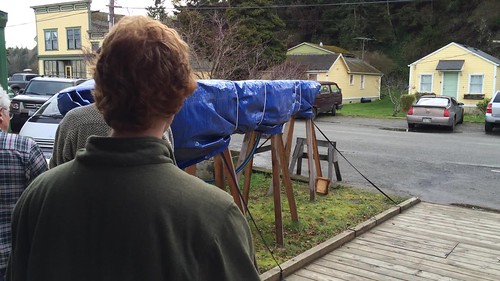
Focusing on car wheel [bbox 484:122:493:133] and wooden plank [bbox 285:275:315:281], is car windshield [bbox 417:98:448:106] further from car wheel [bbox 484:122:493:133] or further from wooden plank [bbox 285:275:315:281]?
wooden plank [bbox 285:275:315:281]

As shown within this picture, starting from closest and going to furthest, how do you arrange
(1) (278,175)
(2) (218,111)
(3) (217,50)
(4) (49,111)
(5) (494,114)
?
(2) (218,111) < (1) (278,175) < (4) (49,111) < (5) (494,114) < (3) (217,50)

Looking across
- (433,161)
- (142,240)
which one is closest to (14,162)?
(142,240)

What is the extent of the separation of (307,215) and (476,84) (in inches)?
1062

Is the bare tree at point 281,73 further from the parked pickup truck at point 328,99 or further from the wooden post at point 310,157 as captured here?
the wooden post at point 310,157

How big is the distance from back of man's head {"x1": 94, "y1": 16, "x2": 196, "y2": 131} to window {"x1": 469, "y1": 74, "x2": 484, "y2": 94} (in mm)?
31499

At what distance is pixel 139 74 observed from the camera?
4.00ft

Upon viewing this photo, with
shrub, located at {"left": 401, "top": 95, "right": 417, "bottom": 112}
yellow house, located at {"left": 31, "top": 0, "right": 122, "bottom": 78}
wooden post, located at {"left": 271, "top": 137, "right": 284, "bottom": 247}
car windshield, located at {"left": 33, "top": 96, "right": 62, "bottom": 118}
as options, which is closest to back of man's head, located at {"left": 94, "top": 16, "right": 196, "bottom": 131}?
wooden post, located at {"left": 271, "top": 137, "right": 284, "bottom": 247}

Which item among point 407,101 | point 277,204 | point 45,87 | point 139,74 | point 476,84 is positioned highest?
point 476,84

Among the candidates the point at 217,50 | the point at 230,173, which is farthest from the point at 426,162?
the point at 217,50

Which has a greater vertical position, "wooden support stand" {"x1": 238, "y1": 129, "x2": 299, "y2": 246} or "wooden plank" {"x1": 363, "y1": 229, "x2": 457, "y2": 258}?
"wooden support stand" {"x1": 238, "y1": 129, "x2": 299, "y2": 246}

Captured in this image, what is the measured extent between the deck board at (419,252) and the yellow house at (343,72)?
93.1ft

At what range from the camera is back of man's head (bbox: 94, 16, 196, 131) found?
1225 mm

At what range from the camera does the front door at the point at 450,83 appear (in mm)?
29975

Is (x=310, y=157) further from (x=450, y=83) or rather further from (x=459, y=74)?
(x=450, y=83)
